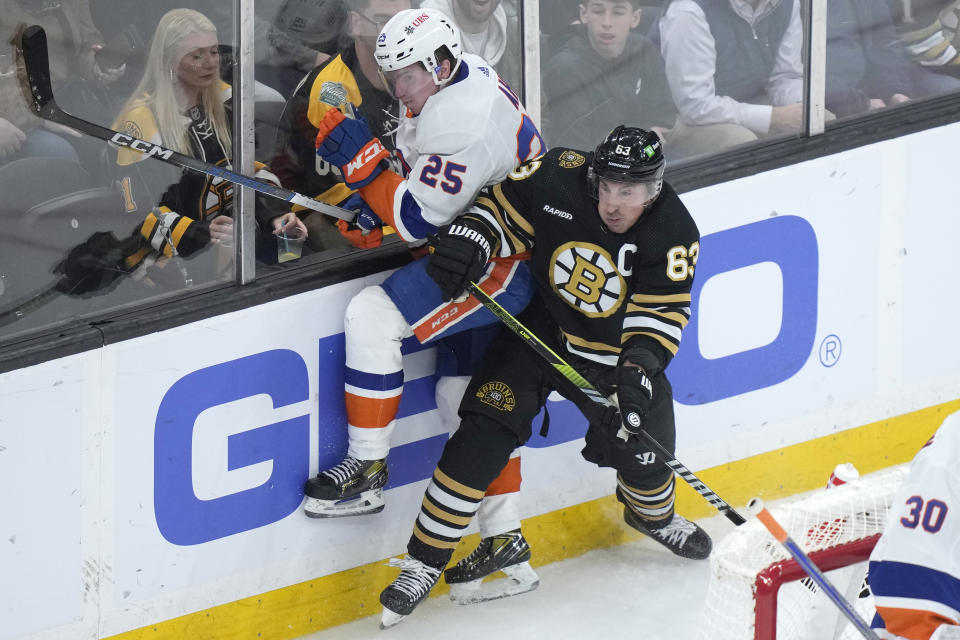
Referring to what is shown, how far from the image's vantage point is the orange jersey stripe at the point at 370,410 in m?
3.12

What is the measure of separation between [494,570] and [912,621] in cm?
158

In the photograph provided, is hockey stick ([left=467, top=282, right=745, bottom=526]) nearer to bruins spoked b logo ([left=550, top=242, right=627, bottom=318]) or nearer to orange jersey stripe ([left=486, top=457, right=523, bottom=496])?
bruins spoked b logo ([left=550, top=242, right=627, bottom=318])

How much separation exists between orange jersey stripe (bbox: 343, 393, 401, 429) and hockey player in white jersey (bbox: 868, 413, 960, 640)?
1414 mm

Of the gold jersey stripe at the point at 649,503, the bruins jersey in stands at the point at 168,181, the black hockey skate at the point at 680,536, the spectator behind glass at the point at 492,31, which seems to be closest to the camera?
the bruins jersey in stands at the point at 168,181

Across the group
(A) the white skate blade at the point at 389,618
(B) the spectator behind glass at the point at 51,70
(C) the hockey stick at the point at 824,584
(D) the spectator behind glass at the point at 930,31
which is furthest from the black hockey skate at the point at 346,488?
(D) the spectator behind glass at the point at 930,31

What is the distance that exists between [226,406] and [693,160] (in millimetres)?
1410

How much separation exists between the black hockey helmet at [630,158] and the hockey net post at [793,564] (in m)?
0.72

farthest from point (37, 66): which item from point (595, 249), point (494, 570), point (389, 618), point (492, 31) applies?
point (494, 570)

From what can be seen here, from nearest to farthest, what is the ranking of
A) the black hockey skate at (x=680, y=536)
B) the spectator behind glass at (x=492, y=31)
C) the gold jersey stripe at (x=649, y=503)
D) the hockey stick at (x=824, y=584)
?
the hockey stick at (x=824, y=584) < the spectator behind glass at (x=492, y=31) < the gold jersey stripe at (x=649, y=503) < the black hockey skate at (x=680, y=536)

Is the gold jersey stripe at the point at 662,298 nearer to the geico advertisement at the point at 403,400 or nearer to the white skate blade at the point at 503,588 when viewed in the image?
the geico advertisement at the point at 403,400

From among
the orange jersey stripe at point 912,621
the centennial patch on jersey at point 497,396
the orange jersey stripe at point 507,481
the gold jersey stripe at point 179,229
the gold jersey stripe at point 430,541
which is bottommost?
the gold jersey stripe at point 430,541

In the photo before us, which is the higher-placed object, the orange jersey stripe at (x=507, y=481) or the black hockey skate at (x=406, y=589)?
the orange jersey stripe at (x=507, y=481)

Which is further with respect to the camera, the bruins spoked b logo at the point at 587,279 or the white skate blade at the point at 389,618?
the white skate blade at the point at 389,618

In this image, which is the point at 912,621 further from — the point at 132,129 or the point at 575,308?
the point at 132,129
